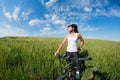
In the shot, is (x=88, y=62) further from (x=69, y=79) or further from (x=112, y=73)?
(x=69, y=79)

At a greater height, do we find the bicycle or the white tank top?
the white tank top

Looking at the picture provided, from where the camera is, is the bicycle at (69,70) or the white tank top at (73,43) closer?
the bicycle at (69,70)

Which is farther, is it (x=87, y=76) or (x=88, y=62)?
(x=88, y=62)

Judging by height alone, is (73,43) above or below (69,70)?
above

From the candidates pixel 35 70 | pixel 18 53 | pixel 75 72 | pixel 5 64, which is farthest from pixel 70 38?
pixel 18 53

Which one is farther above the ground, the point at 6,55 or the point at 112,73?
the point at 6,55

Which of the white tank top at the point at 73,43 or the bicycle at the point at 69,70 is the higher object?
the white tank top at the point at 73,43

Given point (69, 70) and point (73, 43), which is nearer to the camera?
point (69, 70)

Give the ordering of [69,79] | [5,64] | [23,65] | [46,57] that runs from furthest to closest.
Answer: [46,57]
[23,65]
[5,64]
[69,79]

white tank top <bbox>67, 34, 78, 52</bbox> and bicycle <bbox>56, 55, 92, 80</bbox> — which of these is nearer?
bicycle <bbox>56, 55, 92, 80</bbox>

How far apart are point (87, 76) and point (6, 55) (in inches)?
94.1

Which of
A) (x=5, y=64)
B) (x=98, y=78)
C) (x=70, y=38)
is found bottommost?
(x=98, y=78)

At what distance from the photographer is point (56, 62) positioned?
807 centimetres

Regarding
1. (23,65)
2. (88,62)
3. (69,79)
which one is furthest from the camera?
(88,62)
